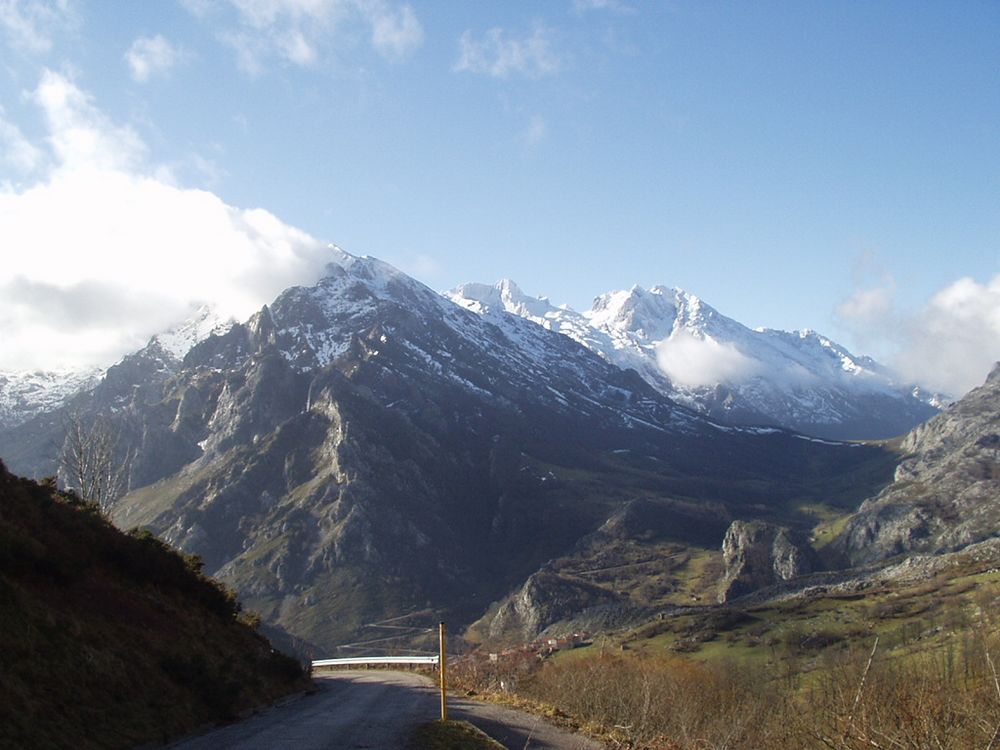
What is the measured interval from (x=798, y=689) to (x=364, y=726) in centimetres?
8067

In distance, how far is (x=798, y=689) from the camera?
97938 millimetres

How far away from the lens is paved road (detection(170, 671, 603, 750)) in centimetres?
2711

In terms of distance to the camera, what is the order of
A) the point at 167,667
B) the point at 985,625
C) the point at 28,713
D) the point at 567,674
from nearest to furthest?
the point at 28,713, the point at 167,667, the point at 567,674, the point at 985,625

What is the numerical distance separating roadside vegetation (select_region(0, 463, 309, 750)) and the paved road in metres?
1.65

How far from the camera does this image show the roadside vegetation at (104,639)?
931 inches

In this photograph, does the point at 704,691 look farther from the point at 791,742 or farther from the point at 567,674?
the point at 791,742

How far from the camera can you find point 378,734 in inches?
1170

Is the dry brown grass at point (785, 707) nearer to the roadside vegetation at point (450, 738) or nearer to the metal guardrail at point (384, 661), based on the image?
the roadside vegetation at point (450, 738)

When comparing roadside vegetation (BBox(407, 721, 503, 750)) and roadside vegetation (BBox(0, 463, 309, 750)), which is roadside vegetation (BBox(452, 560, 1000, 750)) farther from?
roadside vegetation (BBox(0, 463, 309, 750))

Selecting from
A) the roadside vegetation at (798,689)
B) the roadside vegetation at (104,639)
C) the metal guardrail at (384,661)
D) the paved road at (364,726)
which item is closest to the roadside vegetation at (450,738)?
the paved road at (364,726)

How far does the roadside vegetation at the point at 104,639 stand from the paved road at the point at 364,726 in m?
1.65

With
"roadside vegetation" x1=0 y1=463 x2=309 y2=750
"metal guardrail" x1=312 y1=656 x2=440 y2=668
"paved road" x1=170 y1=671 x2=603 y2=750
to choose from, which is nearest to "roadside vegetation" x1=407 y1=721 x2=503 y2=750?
"paved road" x1=170 y1=671 x2=603 y2=750

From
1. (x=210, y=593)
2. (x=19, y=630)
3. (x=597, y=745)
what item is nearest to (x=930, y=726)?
(x=597, y=745)

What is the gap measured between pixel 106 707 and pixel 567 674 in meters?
48.6
